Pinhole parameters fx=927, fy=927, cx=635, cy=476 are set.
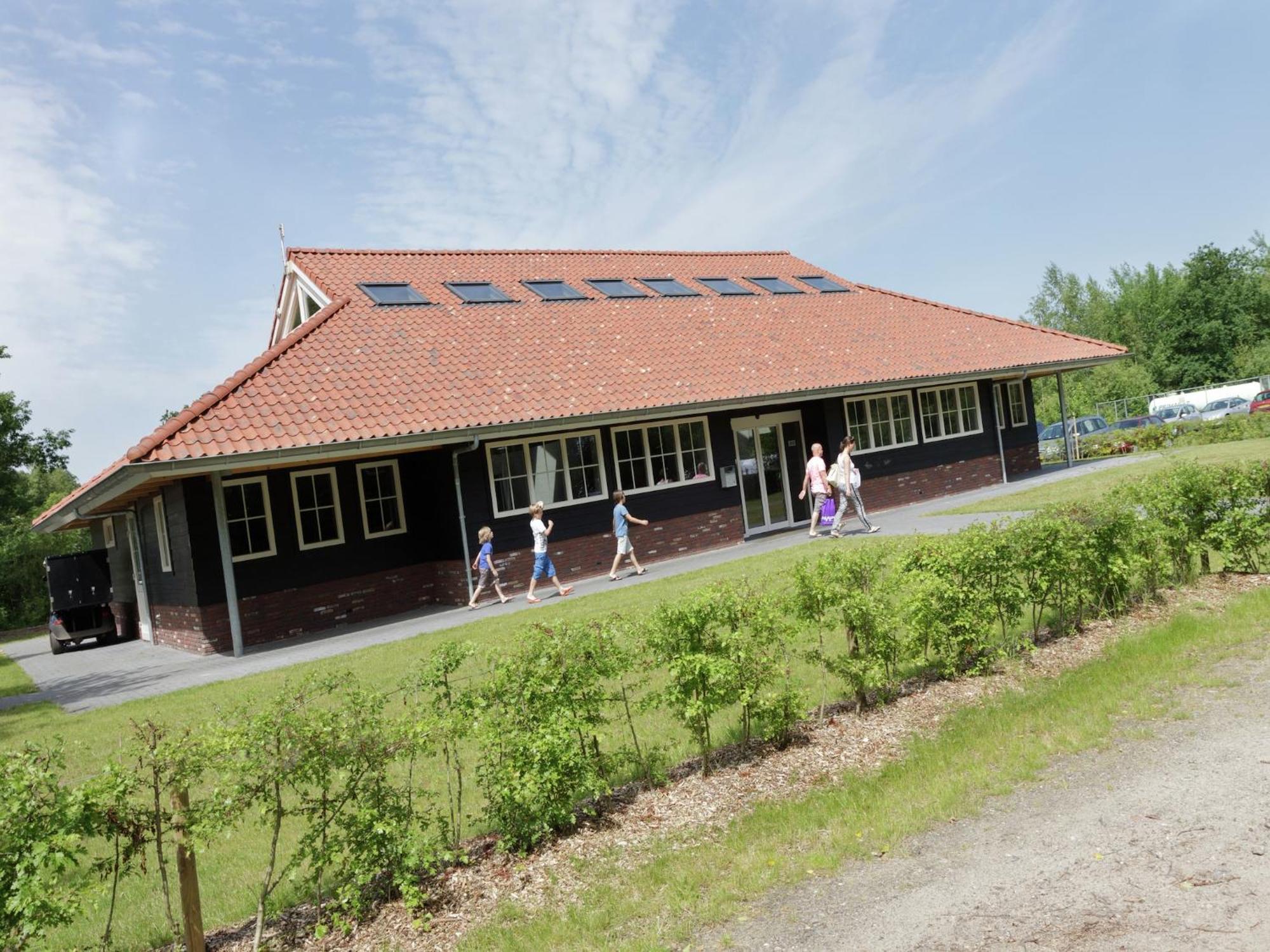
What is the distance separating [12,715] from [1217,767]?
1376 cm

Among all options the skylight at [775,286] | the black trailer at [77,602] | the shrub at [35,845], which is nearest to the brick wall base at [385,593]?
the black trailer at [77,602]

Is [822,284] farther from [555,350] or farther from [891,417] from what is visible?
[555,350]

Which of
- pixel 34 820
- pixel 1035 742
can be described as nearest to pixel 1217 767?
pixel 1035 742

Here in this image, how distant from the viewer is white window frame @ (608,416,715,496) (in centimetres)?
1841

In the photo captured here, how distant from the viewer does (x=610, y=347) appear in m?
20.3

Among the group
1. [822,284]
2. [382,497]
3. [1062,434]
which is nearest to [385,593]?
[382,497]

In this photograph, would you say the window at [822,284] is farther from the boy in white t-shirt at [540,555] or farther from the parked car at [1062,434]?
the boy in white t-shirt at [540,555]

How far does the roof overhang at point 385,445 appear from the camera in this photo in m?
13.6

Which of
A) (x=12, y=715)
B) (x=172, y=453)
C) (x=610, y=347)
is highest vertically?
(x=610, y=347)

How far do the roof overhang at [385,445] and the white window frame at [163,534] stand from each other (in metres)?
0.62

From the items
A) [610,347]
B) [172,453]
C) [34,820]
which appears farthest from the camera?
[610,347]

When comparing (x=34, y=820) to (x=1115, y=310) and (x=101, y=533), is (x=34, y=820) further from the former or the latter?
(x=1115, y=310)

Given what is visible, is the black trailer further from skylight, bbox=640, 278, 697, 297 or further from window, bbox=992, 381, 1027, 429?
window, bbox=992, 381, 1027, 429

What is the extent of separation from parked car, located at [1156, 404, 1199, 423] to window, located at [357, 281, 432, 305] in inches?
1503
